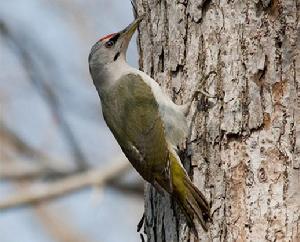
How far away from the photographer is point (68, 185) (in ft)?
26.4

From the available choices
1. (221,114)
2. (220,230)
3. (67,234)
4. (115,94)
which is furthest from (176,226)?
(67,234)

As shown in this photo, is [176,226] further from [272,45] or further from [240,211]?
[272,45]

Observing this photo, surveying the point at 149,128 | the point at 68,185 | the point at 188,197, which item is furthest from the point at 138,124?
the point at 68,185

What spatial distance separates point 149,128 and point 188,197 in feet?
2.05

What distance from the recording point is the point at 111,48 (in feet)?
17.5

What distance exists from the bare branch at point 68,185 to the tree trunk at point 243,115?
3.67 metres

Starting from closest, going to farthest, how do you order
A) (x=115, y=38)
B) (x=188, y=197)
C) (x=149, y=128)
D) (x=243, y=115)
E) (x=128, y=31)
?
(x=243, y=115)
(x=188, y=197)
(x=149, y=128)
(x=128, y=31)
(x=115, y=38)

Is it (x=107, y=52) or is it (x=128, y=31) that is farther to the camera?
(x=107, y=52)

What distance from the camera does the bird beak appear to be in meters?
4.63

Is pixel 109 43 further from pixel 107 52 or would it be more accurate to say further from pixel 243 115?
pixel 243 115

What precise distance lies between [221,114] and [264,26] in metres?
0.49

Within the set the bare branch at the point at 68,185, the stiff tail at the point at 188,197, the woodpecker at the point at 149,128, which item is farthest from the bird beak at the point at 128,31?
the bare branch at the point at 68,185

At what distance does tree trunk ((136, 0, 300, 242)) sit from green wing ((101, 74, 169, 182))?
195mm

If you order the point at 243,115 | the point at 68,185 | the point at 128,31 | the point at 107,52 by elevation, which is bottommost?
the point at 68,185
